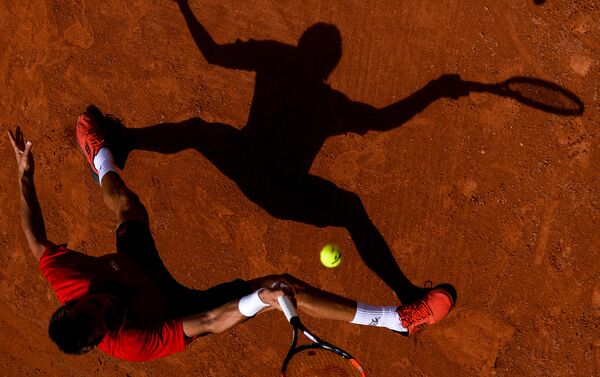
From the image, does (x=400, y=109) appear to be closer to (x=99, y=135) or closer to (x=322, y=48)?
(x=322, y=48)

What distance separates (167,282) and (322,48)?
11.2ft

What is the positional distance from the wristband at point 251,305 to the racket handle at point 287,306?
0.82ft

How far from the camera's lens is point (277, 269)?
19.5 feet

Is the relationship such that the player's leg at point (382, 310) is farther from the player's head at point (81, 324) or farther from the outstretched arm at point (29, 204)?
the outstretched arm at point (29, 204)

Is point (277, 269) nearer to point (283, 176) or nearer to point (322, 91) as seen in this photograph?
point (283, 176)

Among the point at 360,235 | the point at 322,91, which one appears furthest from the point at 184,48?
the point at 360,235

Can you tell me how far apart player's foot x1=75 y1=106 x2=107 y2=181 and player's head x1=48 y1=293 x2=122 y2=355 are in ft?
7.61

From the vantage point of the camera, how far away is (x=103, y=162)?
228 inches

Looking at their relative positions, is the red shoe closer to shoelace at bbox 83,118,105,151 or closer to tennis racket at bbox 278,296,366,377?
tennis racket at bbox 278,296,366,377

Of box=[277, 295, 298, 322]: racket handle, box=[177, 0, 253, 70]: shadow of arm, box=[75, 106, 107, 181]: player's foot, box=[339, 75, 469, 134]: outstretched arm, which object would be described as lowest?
box=[277, 295, 298, 322]: racket handle

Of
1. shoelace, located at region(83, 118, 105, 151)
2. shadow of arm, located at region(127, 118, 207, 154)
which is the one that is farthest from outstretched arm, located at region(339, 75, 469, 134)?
shoelace, located at region(83, 118, 105, 151)

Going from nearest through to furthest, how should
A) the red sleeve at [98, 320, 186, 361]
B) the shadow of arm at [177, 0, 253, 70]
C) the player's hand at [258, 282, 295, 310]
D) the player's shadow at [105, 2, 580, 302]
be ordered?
the red sleeve at [98, 320, 186, 361]
the player's hand at [258, 282, 295, 310]
the player's shadow at [105, 2, 580, 302]
the shadow of arm at [177, 0, 253, 70]

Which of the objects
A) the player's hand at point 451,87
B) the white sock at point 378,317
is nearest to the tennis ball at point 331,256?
the white sock at point 378,317

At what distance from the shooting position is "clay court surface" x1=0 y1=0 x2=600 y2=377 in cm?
553
